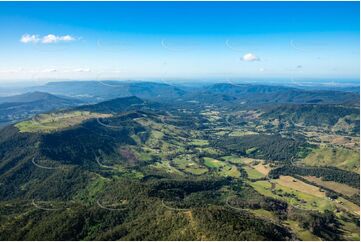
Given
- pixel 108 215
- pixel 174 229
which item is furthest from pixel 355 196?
pixel 108 215

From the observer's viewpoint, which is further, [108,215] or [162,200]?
[162,200]

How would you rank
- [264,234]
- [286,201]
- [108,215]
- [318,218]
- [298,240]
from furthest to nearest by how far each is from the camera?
[286,201] < [318,218] < [108,215] < [298,240] < [264,234]

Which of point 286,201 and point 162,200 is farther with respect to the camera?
point 286,201

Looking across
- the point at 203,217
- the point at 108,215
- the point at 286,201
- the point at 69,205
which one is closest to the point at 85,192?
the point at 69,205

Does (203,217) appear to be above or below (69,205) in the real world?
above

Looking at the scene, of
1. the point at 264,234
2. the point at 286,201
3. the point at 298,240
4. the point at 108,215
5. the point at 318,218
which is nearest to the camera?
the point at 264,234

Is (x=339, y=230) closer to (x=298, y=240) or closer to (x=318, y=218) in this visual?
(x=318, y=218)

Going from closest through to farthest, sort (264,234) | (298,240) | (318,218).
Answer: (264,234) → (298,240) → (318,218)

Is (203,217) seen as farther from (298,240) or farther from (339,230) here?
(339,230)

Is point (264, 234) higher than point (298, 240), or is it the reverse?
point (264, 234)
